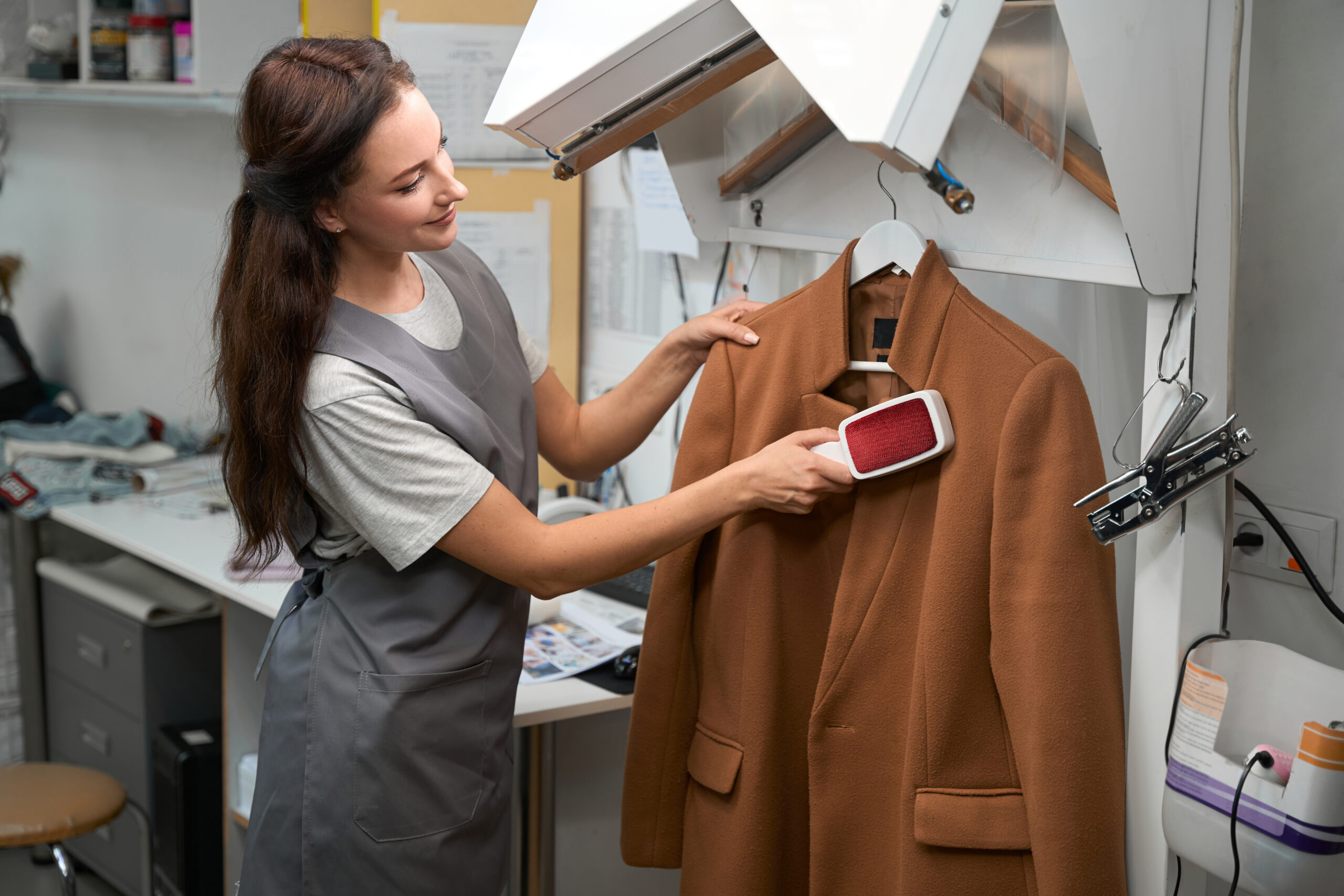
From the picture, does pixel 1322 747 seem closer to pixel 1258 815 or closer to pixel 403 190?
pixel 1258 815

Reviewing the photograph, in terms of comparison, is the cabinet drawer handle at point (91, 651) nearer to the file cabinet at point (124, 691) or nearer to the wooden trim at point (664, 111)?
the file cabinet at point (124, 691)

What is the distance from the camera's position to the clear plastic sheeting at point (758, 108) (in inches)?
50.1

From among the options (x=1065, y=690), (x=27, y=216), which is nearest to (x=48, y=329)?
(x=27, y=216)

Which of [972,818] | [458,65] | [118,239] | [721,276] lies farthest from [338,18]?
[972,818]

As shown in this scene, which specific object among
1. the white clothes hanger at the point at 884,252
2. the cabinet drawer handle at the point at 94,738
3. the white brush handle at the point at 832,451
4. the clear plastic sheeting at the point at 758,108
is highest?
the clear plastic sheeting at the point at 758,108

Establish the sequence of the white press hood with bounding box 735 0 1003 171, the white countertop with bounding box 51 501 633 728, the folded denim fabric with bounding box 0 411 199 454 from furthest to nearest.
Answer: the folded denim fabric with bounding box 0 411 199 454 → the white countertop with bounding box 51 501 633 728 → the white press hood with bounding box 735 0 1003 171

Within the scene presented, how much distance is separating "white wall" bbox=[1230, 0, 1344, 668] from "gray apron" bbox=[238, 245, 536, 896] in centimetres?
83

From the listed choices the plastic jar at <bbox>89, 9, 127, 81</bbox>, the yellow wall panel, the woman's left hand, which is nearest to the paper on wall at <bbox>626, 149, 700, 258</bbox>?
the yellow wall panel

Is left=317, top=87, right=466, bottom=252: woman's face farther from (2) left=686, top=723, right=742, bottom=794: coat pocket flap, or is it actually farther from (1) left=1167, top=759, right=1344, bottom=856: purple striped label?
(1) left=1167, top=759, right=1344, bottom=856: purple striped label

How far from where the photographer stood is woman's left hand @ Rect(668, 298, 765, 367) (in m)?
1.22

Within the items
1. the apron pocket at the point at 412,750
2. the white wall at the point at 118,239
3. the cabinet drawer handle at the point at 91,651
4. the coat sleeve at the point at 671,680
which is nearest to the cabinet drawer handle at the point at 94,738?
the cabinet drawer handle at the point at 91,651

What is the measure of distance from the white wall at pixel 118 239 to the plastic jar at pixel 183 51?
1.22 ft

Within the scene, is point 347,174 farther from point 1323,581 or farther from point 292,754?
point 1323,581

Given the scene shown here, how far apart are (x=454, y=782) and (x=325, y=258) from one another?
1.95 ft
